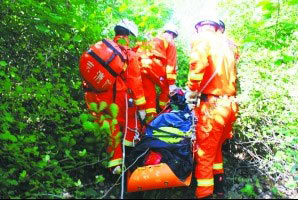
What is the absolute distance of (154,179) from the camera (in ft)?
10.8

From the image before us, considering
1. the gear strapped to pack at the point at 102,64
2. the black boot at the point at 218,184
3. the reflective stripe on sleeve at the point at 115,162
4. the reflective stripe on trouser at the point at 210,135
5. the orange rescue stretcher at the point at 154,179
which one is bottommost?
the black boot at the point at 218,184

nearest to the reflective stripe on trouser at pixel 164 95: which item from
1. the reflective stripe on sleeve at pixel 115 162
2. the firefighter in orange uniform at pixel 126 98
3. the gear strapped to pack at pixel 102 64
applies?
the firefighter in orange uniform at pixel 126 98

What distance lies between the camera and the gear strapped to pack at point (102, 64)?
3.70m

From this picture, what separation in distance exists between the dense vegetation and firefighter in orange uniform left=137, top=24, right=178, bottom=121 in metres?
1.08

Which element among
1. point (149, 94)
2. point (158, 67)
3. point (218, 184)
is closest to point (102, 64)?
point (149, 94)

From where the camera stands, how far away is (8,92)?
353 cm

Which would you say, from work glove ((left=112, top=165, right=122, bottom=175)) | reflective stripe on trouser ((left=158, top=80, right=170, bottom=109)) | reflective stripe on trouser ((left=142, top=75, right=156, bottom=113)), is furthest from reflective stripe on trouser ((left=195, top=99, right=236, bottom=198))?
reflective stripe on trouser ((left=158, top=80, right=170, bottom=109))

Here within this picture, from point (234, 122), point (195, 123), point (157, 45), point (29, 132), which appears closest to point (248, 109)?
point (234, 122)

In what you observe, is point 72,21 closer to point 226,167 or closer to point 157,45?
point 157,45

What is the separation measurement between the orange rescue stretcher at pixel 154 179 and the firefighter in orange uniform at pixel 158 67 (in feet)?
6.19

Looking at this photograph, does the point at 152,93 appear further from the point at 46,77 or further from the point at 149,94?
the point at 46,77

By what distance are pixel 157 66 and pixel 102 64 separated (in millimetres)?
1874

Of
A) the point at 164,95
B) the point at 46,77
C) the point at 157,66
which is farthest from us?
the point at 164,95

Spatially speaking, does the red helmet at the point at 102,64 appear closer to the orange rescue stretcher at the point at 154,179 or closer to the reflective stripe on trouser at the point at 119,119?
the reflective stripe on trouser at the point at 119,119
